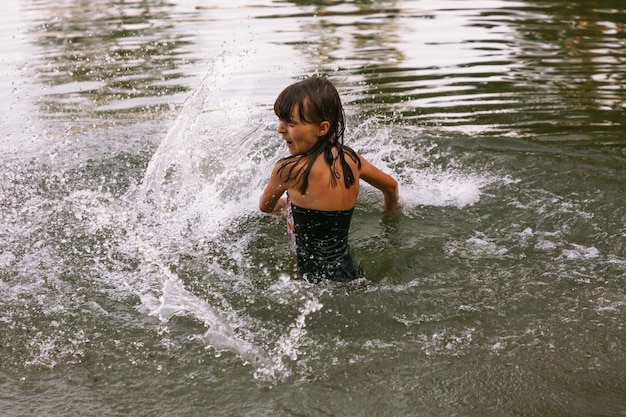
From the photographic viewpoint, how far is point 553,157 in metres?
5.98

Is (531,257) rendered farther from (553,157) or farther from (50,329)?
→ (50,329)

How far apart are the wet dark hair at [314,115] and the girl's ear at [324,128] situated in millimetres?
16

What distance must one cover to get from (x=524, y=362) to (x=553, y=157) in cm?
293

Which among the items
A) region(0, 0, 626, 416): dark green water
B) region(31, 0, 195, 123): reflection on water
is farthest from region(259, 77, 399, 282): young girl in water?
region(31, 0, 195, 123): reflection on water

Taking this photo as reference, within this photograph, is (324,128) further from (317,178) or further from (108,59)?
(108,59)

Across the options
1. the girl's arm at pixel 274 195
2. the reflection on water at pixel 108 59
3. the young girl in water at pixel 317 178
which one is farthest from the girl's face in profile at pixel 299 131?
the reflection on water at pixel 108 59

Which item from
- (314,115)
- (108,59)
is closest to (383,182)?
(314,115)

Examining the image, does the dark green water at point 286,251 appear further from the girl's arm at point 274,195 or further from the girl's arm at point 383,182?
the girl's arm at point 274,195

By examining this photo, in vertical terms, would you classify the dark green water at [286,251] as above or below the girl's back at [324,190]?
below

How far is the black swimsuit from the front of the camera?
4.14 metres

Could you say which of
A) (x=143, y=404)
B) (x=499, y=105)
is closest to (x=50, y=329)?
(x=143, y=404)

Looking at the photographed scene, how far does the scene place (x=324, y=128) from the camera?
12.8ft

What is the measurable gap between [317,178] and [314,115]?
35 cm

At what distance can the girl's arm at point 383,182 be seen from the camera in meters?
4.30
